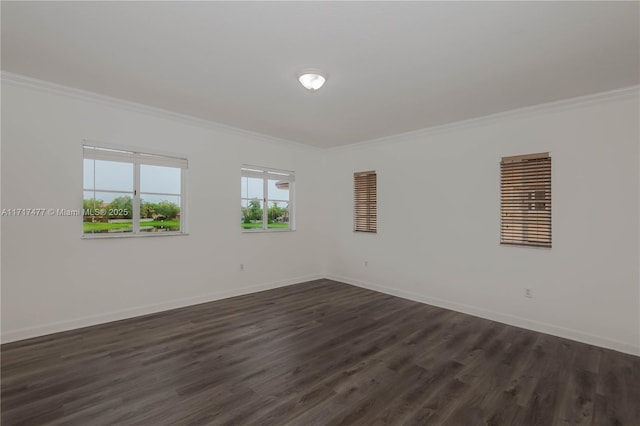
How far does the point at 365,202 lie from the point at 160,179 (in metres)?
3.51

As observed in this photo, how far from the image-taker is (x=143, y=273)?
417 centimetres

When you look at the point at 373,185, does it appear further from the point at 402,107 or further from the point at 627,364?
the point at 627,364

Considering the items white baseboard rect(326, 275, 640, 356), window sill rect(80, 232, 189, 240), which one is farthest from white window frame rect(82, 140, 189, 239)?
white baseboard rect(326, 275, 640, 356)

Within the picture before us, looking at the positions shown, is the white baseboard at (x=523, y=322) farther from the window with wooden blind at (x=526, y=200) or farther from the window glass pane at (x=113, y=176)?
the window glass pane at (x=113, y=176)

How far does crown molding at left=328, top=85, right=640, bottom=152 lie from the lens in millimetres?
3332

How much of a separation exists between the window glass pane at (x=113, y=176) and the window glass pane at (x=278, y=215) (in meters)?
2.35

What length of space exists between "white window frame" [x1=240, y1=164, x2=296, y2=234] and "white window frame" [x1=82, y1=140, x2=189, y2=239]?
965 mm

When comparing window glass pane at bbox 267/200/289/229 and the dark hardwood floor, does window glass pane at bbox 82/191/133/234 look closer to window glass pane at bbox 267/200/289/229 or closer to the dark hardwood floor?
the dark hardwood floor

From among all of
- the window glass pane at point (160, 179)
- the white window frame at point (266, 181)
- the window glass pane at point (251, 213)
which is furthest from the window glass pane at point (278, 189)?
the window glass pane at point (160, 179)

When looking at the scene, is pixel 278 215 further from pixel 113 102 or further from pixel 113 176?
pixel 113 102

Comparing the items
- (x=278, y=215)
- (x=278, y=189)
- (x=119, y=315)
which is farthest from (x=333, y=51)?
(x=119, y=315)

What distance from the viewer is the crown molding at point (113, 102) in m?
3.24

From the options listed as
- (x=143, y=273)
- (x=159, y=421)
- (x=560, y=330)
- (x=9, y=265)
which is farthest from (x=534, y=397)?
(x=9, y=265)

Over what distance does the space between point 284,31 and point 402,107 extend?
2.08m
